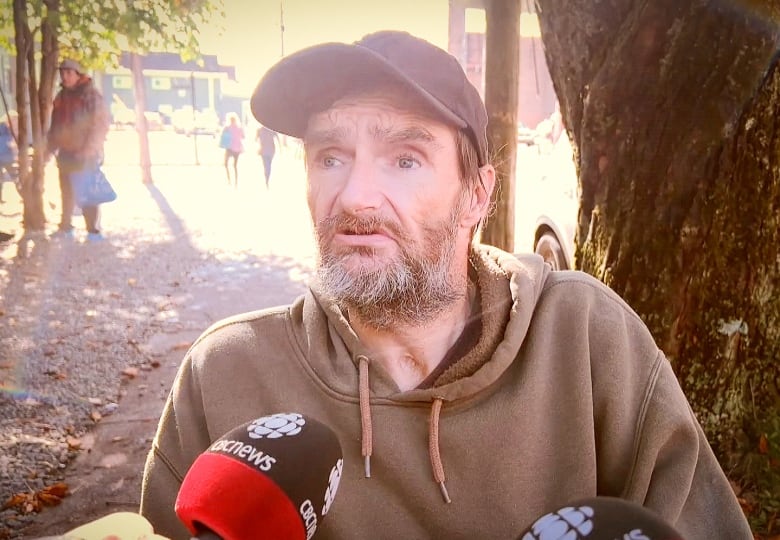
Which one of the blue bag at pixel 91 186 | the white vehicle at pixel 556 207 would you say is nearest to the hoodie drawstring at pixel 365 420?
the white vehicle at pixel 556 207

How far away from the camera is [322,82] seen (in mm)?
1799

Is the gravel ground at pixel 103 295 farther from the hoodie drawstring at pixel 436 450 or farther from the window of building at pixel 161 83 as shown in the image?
the window of building at pixel 161 83

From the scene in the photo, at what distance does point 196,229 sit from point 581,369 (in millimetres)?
11553

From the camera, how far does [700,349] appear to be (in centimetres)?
264

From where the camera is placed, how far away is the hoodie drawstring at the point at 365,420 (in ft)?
5.60

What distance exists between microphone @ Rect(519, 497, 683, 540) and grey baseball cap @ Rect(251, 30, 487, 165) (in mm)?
1064

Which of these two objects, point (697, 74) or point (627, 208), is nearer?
point (697, 74)

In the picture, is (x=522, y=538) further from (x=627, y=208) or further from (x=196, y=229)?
(x=196, y=229)

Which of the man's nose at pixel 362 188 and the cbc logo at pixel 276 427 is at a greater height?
the man's nose at pixel 362 188

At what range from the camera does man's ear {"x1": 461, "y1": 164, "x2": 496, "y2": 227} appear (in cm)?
203

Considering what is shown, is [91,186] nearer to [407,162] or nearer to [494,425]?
[407,162]

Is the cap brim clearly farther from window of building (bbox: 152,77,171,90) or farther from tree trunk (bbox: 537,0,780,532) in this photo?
window of building (bbox: 152,77,171,90)

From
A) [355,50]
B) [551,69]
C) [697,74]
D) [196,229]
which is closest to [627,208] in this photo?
[697,74]

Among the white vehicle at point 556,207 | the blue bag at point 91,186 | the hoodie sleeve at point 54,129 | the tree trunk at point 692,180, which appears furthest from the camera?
the blue bag at point 91,186
